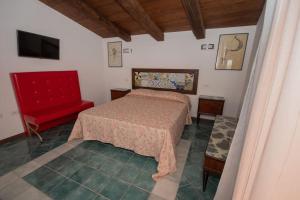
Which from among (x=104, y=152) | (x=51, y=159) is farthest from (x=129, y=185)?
(x=51, y=159)

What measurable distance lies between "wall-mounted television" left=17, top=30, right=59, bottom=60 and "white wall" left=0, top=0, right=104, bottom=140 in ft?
0.37

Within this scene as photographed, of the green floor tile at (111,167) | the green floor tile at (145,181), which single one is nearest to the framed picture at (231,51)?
the green floor tile at (145,181)

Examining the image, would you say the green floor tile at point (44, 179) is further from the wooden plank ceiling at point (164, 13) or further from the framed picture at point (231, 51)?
the framed picture at point (231, 51)

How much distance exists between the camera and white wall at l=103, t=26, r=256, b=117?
338cm

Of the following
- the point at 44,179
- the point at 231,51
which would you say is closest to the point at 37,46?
the point at 44,179

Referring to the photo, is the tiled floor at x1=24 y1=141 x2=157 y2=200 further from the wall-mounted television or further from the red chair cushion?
the wall-mounted television

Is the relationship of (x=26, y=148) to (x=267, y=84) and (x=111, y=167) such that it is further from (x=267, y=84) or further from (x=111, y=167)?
(x=267, y=84)

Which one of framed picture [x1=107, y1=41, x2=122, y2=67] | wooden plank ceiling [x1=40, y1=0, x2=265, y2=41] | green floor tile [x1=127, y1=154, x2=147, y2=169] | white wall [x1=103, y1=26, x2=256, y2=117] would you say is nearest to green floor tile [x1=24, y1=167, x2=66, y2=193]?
green floor tile [x1=127, y1=154, x2=147, y2=169]

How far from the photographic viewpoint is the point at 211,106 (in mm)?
3387

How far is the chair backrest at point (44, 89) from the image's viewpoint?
2.64m

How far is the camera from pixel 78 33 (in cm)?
382

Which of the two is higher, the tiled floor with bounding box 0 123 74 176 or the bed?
the bed

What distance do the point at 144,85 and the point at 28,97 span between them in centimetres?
274

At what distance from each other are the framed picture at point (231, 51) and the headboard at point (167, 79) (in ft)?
2.06
